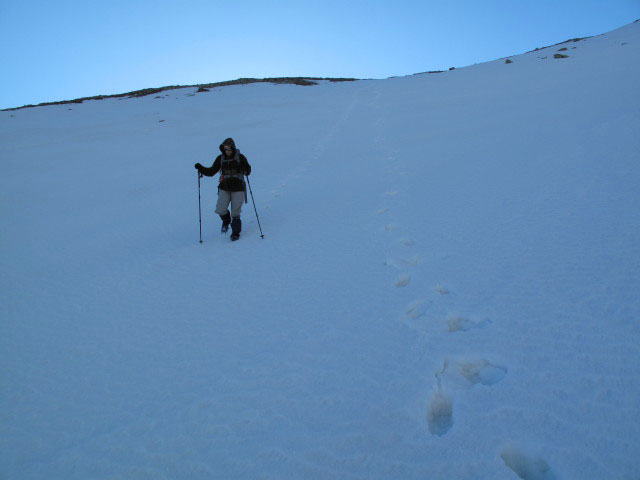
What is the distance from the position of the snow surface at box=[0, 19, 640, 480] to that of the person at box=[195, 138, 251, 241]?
506 mm

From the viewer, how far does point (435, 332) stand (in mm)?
2779

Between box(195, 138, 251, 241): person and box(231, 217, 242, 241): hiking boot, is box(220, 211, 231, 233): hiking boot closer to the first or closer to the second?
box(195, 138, 251, 241): person

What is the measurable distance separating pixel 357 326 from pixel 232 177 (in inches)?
146

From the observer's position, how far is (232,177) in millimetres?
5840

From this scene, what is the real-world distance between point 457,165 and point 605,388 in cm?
579

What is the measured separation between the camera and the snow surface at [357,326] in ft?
6.57

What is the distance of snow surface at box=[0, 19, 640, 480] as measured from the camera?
6.57ft

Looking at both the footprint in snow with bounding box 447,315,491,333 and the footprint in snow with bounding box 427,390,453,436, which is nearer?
the footprint in snow with bounding box 427,390,453,436

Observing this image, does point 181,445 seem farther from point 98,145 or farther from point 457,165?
point 98,145

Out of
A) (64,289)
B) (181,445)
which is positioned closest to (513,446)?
(181,445)

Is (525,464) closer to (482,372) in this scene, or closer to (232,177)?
(482,372)

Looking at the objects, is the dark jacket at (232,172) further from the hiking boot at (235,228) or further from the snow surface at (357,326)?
the snow surface at (357,326)

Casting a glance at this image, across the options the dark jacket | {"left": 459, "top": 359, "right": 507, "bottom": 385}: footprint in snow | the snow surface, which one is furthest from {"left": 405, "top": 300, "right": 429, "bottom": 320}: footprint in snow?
the dark jacket

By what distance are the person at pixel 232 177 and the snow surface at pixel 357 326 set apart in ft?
1.66
